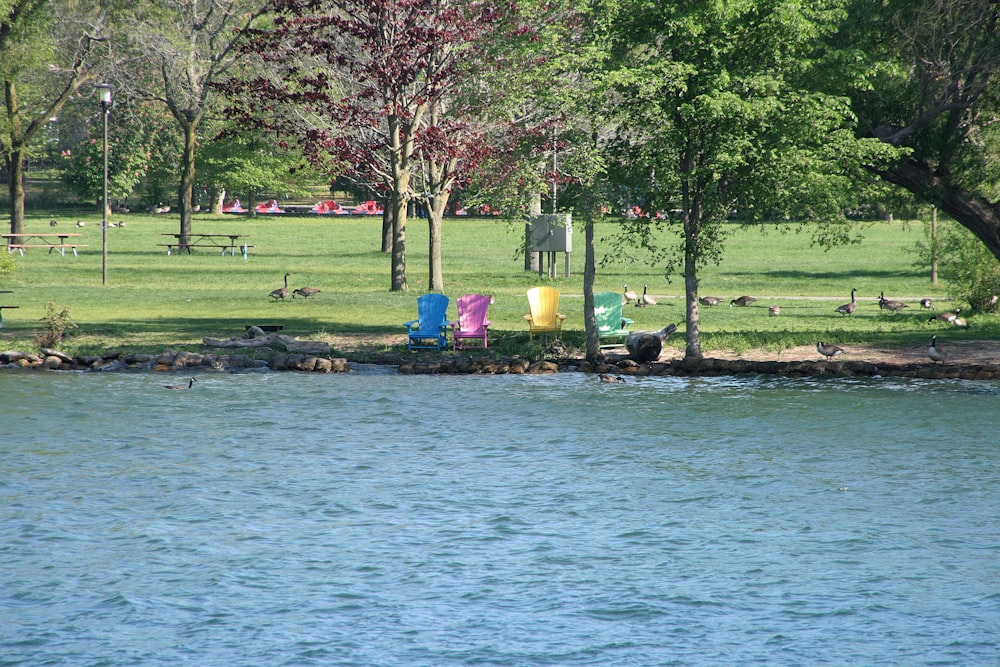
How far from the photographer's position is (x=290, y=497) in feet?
40.6

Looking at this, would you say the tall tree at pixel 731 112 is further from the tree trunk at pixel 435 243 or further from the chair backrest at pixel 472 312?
the tree trunk at pixel 435 243

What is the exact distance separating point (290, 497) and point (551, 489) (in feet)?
8.53

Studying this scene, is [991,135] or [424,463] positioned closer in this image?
[424,463]

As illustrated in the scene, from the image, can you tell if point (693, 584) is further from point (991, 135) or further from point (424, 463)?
point (991, 135)

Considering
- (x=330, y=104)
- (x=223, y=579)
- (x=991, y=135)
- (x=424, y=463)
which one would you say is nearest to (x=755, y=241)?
(x=330, y=104)

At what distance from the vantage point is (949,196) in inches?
856

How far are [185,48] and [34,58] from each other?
19.1 ft

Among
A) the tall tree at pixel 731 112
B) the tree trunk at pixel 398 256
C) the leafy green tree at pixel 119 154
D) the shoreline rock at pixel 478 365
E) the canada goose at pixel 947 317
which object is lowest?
the shoreline rock at pixel 478 365

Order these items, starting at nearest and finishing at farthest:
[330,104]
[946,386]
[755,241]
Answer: [946,386]
[330,104]
[755,241]

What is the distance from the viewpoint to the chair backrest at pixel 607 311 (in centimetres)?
2112

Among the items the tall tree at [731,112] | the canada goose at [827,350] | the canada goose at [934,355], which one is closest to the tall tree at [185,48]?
the tall tree at [731,112]

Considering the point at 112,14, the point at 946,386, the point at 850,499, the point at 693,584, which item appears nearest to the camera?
the point at 693,584

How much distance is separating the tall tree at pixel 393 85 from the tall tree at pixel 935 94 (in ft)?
26.5

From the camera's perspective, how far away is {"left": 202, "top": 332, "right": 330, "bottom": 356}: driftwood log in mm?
20922
